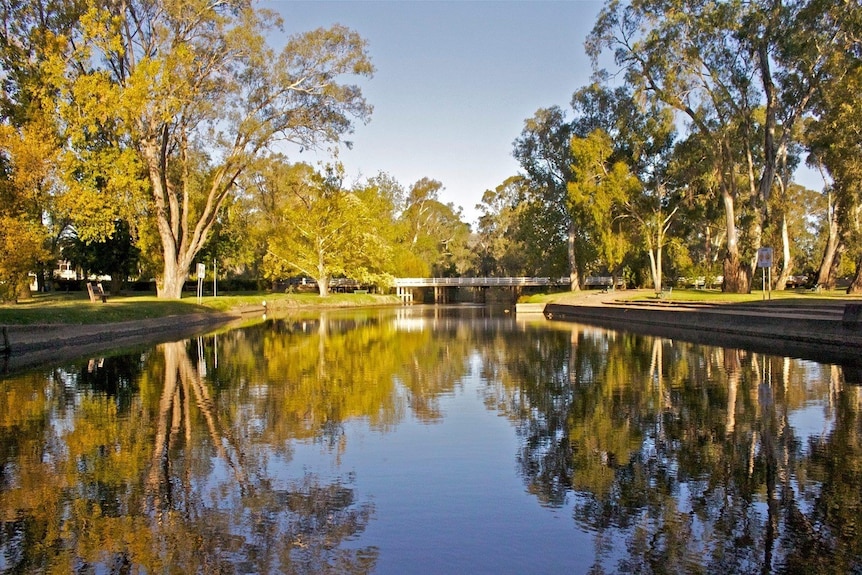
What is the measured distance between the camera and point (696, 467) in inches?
332

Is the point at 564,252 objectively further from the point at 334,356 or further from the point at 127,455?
the point at 127,455

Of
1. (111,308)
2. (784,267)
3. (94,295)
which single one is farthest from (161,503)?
(784,267)

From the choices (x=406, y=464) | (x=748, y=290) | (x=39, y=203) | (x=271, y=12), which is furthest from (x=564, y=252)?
(x=406, y=464)

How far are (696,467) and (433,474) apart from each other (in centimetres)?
296

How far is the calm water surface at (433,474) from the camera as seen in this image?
19.3 ft

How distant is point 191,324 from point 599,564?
36854 millimetres

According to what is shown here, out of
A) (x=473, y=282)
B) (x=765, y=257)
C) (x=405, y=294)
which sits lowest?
(x=405, y=294)

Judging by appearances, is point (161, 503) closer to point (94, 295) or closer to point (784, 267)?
point (94, 295)

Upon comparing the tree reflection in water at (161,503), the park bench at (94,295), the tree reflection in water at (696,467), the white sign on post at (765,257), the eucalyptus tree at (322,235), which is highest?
the eucalyptus tree at (322,235)

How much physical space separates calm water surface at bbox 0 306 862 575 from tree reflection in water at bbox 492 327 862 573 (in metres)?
0.03

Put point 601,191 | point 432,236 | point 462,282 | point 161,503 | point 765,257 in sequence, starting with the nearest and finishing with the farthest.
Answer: point 161,503
point 765,257
point 601,191
point 462,282
point 432,236

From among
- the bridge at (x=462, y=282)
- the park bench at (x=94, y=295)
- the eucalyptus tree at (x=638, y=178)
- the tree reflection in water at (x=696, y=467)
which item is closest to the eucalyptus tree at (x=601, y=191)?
the eucalyptus tree at (x=638, y=178)

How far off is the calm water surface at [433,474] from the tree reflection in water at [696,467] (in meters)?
0.03

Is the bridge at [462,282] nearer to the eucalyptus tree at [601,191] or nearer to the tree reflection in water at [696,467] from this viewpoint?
the eucalyptus tree at [601,191]
